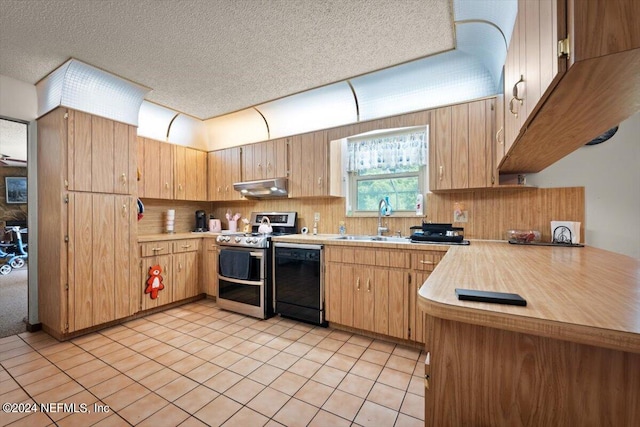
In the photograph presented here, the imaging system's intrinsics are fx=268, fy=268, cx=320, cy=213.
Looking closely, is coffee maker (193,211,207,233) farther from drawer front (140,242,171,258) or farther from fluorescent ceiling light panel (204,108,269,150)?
fluorescent ceiling light panel (204,108,269,150)

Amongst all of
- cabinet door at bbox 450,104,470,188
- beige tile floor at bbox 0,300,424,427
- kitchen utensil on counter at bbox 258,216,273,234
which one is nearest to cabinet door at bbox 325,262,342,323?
beige tile floor at bbox 0,300,424,427

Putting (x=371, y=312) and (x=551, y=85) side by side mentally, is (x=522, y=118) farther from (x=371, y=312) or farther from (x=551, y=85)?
(x=371, y=312)

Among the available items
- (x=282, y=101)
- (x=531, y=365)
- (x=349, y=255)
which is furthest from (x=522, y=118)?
(x=282, y=101)

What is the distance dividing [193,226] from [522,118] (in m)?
4.42

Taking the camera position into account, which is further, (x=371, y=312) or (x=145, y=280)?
(x=145, y=280)

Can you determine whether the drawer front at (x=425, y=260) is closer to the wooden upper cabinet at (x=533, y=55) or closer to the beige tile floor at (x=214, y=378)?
the beige tile floor at (x=214, y=378)

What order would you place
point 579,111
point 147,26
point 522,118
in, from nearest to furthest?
point 579,111 < point 522,118 < point 147,26

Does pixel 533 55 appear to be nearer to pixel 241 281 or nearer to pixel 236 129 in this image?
pixel 241 281

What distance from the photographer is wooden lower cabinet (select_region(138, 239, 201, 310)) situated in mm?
3188

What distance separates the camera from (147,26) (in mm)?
2041

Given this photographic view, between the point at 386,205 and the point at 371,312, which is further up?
the point at 386,205

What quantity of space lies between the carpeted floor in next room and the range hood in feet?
8.26

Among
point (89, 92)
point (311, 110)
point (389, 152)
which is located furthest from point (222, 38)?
point (389, 152)

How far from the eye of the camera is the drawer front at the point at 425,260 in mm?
2250
